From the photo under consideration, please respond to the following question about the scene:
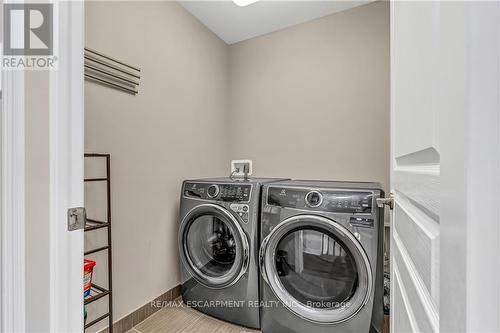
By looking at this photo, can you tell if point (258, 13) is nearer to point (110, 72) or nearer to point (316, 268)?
point (110, 72)

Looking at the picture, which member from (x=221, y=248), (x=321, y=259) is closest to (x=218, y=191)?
(x=221, y=248)

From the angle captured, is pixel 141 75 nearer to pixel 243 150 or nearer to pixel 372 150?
pixel 243 150

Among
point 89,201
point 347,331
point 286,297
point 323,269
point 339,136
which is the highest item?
point 339,136

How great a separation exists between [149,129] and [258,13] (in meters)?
1.40

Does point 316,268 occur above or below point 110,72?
below

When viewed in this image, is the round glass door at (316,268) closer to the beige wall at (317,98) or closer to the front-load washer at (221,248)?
the front-load washer at (221,248)

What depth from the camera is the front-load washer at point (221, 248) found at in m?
1.59

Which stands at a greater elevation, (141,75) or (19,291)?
(141,75)

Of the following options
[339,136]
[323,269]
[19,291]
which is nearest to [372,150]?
[339,136]

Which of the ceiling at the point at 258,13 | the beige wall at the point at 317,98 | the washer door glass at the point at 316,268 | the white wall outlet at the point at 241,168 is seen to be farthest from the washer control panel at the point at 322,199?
the ceiling at the point at 258,13

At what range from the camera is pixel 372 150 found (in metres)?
2.08

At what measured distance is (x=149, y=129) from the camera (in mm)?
1799

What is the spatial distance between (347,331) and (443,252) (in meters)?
1.33

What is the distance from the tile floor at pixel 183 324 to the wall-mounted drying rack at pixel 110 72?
5.16ft
